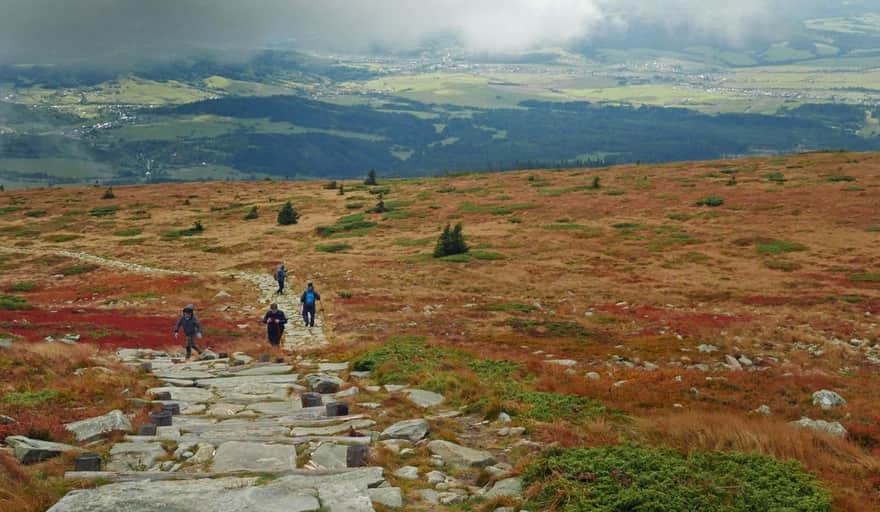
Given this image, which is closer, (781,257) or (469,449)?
(469,449)

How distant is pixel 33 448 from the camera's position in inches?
403

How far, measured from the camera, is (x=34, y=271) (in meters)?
55.4

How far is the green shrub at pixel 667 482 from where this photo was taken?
8.35 metres

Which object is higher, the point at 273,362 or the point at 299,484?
the point at 299,484

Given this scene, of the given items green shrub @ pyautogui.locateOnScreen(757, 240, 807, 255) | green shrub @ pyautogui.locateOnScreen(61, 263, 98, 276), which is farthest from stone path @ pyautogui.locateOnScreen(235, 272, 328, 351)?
green shrub @ pyautogui.locateOnScreen(757, 240, 807, 255)

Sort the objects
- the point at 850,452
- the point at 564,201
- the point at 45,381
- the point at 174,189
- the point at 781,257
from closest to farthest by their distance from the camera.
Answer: the point at 850,452 < the point at 45,381 < the point at 781,257 < the point at 564,201 < the point at 174,189

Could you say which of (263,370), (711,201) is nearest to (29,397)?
(263,370)

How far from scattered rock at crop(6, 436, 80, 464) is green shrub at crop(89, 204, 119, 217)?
3503 inches

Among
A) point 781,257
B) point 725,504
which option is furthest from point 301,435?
point 781,257

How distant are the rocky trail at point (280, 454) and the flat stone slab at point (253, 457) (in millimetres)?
16

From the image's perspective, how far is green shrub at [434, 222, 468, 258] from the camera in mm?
51750

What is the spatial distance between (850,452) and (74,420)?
1410 centimetres

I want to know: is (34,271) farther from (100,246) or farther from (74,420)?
(74,420)

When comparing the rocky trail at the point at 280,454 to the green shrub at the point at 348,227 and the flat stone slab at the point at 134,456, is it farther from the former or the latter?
the green shrub at the point at 348,227
